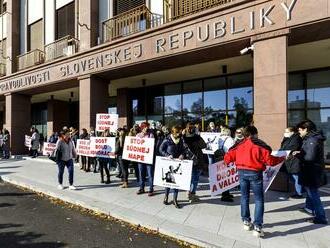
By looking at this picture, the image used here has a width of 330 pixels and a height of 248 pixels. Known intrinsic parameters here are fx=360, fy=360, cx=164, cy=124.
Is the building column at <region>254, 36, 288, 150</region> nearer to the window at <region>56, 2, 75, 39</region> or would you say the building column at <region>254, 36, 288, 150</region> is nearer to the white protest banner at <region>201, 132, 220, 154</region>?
the white protest banner at <region>201, 132, 220, 154</region>

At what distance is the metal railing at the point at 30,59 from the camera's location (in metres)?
18.9

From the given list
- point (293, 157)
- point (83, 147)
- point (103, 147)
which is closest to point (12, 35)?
point (83, 147)

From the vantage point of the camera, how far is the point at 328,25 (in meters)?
8.78

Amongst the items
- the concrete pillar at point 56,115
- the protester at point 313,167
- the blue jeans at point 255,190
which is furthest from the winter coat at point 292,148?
the concrete pillar at point 56,115

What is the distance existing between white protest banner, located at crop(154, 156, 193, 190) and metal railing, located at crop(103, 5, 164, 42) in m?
7.22

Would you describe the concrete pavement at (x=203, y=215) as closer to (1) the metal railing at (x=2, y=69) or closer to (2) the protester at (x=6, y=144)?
(2) the protester at (x=6, y=144)

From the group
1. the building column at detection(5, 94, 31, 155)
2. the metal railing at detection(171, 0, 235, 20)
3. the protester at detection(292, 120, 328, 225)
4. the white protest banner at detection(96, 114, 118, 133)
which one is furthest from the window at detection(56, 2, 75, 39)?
the protester at detection(292, 120, 328, 225)

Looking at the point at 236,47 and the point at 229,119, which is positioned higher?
the point at 236,47

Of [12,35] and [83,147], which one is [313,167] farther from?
[12,35]

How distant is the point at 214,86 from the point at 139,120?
4692 mm

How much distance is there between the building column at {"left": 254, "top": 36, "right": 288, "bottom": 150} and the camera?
900 centimetres

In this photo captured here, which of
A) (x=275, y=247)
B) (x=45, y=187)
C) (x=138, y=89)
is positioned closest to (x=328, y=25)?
(x=275, y=247)

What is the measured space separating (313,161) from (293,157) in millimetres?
845

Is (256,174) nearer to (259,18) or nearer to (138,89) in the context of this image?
(259,18)
